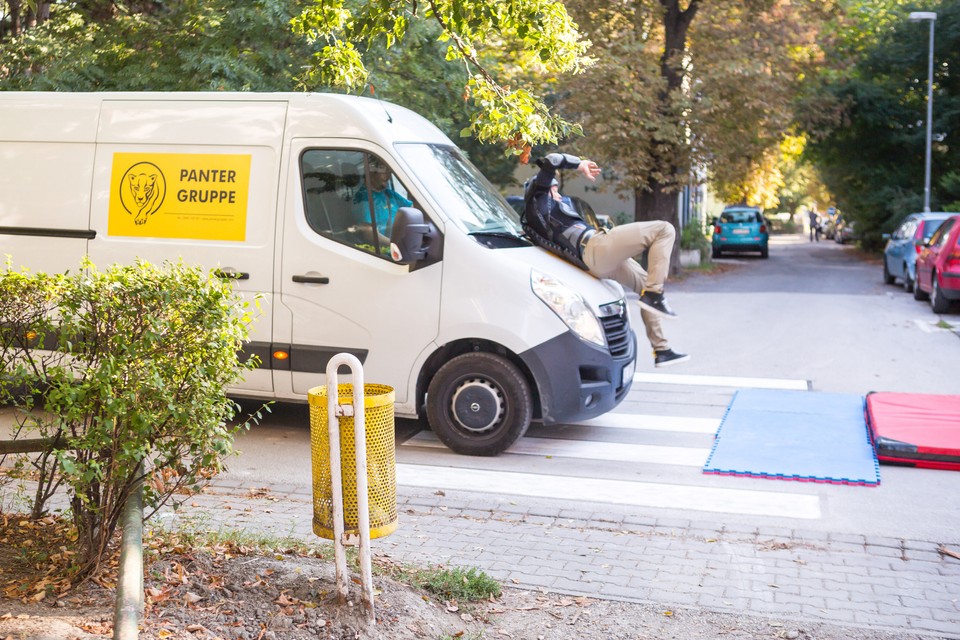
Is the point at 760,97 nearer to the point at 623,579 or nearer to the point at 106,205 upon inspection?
the point at 106,205

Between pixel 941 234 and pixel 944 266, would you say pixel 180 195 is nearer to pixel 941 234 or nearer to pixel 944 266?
pixel 944 266

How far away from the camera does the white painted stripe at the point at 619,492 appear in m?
Result: 6.70

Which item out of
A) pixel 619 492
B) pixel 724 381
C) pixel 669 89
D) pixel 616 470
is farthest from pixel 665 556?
pixel 669 89

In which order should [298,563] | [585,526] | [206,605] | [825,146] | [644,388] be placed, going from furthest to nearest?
[825,146] → [644,388] → [585,526] → [298,563] → [206,605]

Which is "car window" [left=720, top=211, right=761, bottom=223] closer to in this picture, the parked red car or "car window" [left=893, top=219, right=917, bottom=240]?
"car window" [left=893, top=219, right=917, bottom=240]

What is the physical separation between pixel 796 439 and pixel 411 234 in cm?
342

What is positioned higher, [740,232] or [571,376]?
[740,232]

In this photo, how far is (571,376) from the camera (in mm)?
7785

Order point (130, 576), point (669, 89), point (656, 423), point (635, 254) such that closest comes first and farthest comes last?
point (130, 576)
point (635, 254)
point (656, 423)
point (669, 89)

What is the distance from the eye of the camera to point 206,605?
440cm

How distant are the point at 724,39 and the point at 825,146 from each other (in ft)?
44.3

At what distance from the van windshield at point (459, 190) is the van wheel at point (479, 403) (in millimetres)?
1040

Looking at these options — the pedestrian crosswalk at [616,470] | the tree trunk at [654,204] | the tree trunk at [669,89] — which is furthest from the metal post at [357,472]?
the tree trunk at [654,204]

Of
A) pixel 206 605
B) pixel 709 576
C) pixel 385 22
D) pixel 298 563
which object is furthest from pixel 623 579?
pixel 385 22
